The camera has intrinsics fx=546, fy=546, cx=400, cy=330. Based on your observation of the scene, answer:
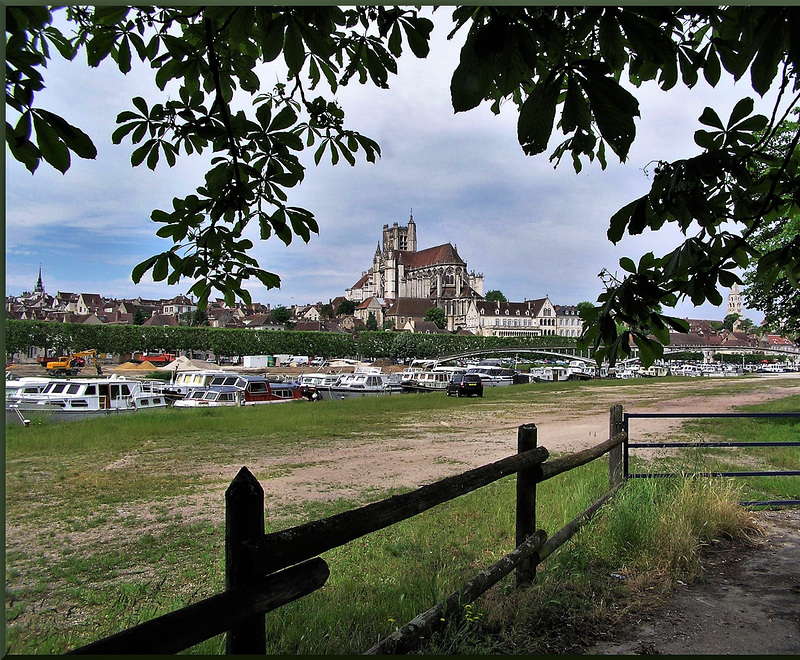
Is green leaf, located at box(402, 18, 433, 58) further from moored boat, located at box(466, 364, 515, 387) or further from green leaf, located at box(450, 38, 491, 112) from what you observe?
moored boat, located at box(466, 364, 515, 387)

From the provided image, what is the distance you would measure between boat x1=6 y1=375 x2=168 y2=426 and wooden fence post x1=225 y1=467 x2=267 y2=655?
12.9 m

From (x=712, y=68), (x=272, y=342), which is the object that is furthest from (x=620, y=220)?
(x=272, y=342)

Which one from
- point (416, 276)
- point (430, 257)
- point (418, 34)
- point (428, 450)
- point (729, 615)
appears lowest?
point (428, 450)

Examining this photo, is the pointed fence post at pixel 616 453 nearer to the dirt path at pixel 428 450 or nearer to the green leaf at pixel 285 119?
the green leaf at pixel 285 119

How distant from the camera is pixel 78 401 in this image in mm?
13805

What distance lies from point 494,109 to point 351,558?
8.57ft

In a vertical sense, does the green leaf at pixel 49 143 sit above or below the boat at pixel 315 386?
above

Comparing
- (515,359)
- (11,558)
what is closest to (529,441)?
(11,558)

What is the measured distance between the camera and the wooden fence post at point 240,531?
3.49 feet

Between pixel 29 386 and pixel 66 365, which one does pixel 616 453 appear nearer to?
pixel 29 386

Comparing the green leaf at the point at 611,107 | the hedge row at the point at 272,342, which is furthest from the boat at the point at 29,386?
the green leaf at the point at 611,107

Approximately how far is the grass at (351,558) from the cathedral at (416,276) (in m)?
63.4

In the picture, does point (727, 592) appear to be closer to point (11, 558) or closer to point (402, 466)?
point (11, 558)

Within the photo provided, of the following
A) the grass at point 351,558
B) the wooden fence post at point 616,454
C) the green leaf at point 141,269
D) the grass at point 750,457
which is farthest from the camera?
the grass at point 750,457
